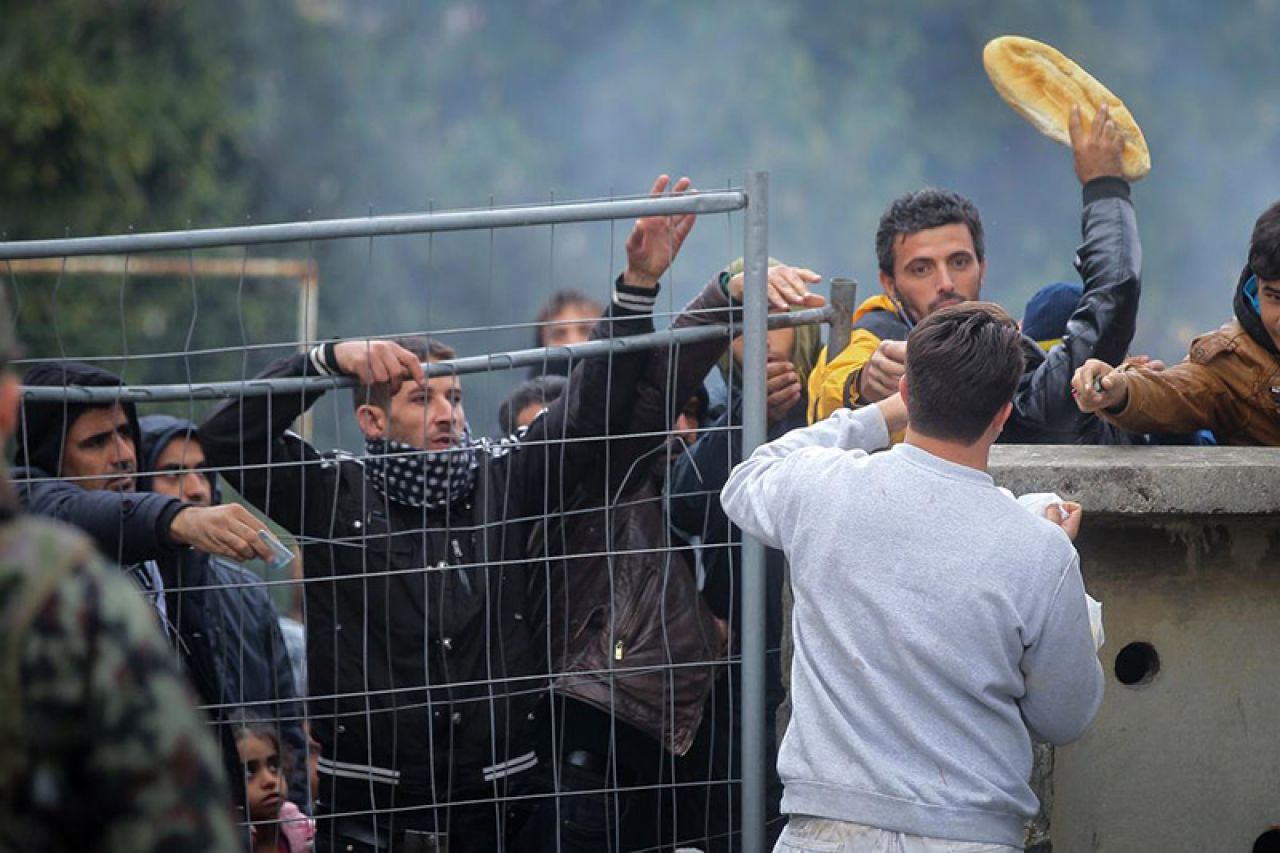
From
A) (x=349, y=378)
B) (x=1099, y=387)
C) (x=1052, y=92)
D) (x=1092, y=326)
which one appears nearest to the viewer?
(x=1099, y=387)

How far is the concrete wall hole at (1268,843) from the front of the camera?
3.76 m

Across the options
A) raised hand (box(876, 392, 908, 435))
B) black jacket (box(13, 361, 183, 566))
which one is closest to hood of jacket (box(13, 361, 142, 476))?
black jacket (box(13, 361, 183, 566))

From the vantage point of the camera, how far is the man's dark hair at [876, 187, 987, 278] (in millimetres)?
4559

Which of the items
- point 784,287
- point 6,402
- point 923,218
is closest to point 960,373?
point 784,287

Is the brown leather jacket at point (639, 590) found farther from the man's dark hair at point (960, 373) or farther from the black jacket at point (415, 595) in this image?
the man's dark hair at point (960, 373)

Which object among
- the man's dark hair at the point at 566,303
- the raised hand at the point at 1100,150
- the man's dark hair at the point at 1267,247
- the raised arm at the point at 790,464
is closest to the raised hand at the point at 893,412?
the raised arm at the point at 790,464

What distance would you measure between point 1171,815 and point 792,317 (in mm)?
1366

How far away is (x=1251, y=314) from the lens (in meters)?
3.85

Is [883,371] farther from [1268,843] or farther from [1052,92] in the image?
[1268,843]

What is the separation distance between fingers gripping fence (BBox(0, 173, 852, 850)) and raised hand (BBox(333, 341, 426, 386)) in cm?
2

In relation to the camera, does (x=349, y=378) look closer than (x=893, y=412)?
No

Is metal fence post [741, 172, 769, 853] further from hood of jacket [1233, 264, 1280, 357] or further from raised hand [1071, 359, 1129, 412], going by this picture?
hood of jacket [1233, 264, 1280, 357]

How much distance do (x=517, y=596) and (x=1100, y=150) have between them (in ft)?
5.91

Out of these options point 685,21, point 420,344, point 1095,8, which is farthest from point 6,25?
point 420,344
